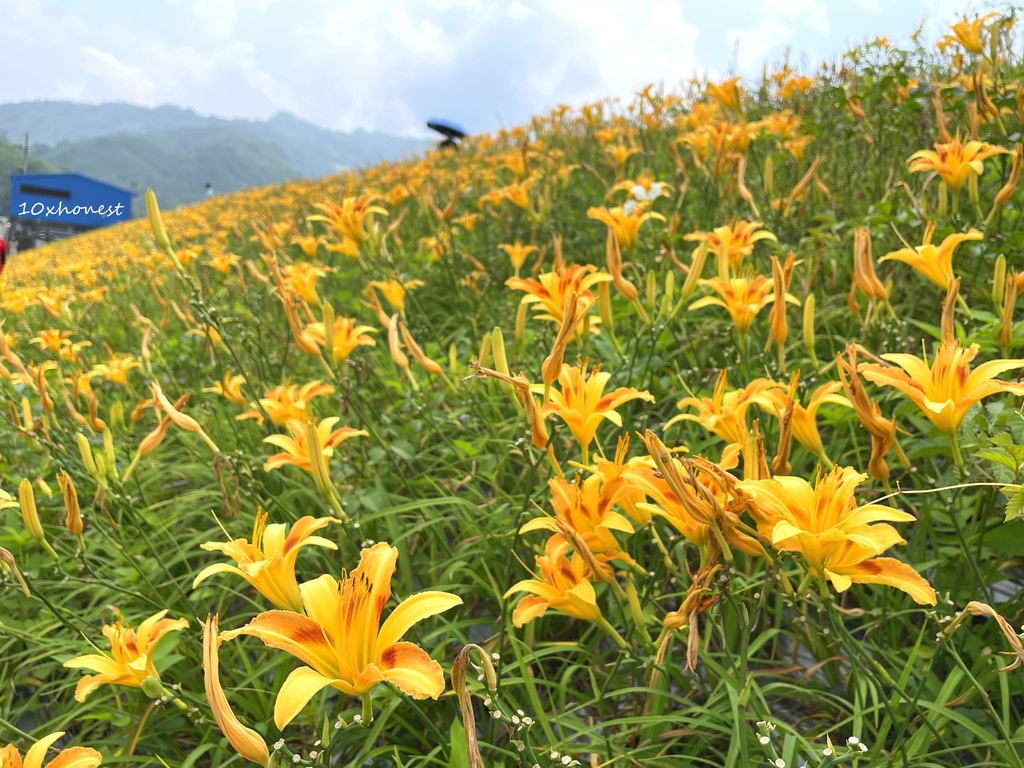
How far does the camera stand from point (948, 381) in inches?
43.2

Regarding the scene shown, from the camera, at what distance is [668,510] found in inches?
41.2

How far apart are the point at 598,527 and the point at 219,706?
644 mm

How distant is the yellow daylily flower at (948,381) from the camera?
41.5 inches

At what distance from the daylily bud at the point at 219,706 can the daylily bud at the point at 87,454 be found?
3.49 feet

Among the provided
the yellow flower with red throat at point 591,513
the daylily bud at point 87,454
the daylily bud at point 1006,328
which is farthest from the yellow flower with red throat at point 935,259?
the daylily bud at point 87,454

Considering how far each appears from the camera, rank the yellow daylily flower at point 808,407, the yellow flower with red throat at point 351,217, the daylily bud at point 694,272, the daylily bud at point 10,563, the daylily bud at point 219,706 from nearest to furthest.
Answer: the daylily bud at point 219,706
the yellow daylily flower at point 808,407
the daylily bud at point 10,563
the daylily bud at point 694,272
the yellow flower with red throat at point 351,217

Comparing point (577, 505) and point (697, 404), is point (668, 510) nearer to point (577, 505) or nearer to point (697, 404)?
point (577, 505)

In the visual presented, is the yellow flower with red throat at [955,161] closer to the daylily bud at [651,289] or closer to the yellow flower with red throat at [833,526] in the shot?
the daylily bud at [651,289]

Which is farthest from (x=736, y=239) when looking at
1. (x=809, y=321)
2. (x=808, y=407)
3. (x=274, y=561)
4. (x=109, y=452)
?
(x=109, y=452)

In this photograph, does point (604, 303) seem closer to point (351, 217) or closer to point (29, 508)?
point (351, 217)

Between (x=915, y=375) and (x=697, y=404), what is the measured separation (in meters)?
0.41

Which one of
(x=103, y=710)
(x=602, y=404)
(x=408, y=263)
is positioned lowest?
(x=103, y=710)

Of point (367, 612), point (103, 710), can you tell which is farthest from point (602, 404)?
point (103, 710)

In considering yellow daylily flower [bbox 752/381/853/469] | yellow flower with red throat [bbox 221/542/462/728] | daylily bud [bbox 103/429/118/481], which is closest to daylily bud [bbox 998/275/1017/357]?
yellow daylily flower [bbox 752/381/853/469]
